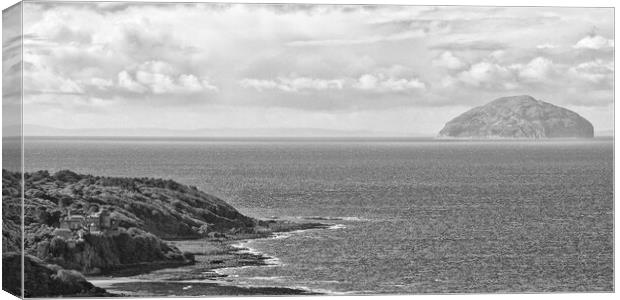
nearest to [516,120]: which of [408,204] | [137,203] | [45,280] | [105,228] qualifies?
[408,204]

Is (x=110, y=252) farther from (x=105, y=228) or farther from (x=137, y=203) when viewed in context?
(x=137, y=203)

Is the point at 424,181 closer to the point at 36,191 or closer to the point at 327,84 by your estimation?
the point at 327,84

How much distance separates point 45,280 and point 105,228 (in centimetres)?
180

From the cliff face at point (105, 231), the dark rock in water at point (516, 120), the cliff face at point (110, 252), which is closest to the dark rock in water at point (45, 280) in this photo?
the cliff face at point (105, 231)

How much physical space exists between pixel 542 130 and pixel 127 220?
33.5 ft

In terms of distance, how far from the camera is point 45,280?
37875 millimetres

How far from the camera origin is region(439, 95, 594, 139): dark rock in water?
135 feet

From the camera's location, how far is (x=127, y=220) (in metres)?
39.1

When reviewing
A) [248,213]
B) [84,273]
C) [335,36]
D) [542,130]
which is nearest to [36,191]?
[84,273]

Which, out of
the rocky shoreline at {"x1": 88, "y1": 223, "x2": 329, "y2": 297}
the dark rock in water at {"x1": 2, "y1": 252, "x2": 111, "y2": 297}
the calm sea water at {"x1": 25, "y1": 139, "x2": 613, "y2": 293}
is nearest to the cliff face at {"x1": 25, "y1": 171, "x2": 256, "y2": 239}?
the calm sea water at {"x1": 25, "y1": 139, "x2": 613, "y2": 293}

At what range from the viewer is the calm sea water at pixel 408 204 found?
39656 mm

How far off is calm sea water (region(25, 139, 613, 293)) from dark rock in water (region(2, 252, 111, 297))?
7.89ft

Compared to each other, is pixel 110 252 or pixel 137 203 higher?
pixel 137 203

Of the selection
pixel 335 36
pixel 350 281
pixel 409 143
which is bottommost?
pixel 350 281
